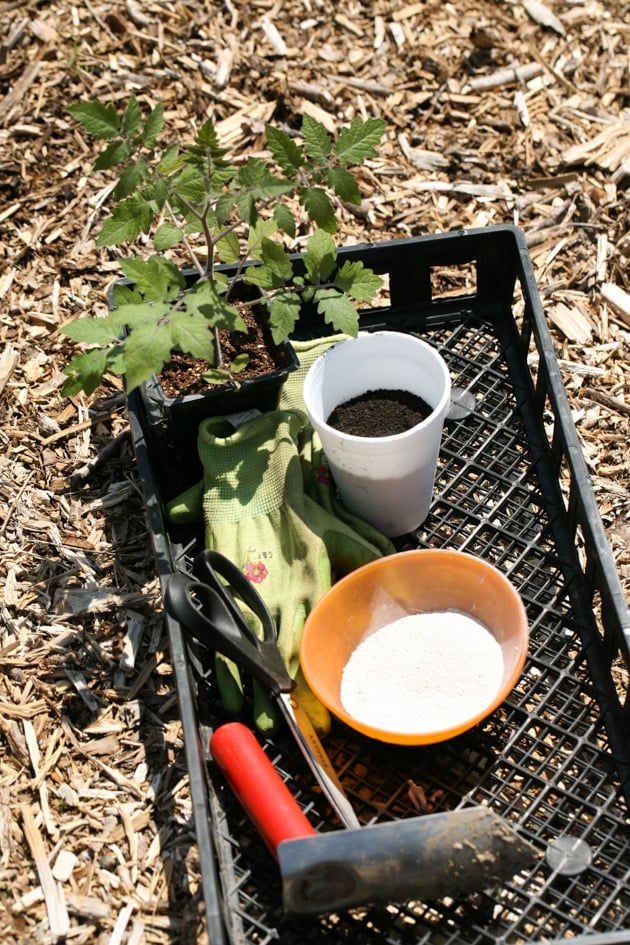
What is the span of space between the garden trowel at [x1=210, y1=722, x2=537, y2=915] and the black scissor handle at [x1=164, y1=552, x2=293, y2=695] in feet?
0.93

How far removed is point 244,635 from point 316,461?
1.43 ft

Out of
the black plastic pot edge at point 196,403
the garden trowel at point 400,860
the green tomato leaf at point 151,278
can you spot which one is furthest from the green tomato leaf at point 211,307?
the garden trowel at point 400,860

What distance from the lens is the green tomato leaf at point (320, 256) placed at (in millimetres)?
2121

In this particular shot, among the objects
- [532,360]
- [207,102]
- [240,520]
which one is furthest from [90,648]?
[207,102]

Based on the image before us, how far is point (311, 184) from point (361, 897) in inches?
47.7

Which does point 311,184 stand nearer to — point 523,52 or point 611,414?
point 611,414

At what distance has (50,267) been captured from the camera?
112 inches

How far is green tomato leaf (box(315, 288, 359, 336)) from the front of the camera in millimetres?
2078

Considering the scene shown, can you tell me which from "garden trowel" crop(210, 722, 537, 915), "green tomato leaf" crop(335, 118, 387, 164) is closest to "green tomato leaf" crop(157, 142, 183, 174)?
A: "green tomato leaf" crop(335, 118, 387, 164)

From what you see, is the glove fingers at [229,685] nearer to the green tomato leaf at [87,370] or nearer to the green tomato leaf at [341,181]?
the green tomato leaf at [87,370]

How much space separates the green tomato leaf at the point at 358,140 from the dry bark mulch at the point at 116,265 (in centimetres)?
84

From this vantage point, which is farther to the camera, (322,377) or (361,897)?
(322,377)

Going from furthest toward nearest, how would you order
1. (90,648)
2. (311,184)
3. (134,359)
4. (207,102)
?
1. (207,102)
2. (90,648)
3. (311,184)
4. (134,359)

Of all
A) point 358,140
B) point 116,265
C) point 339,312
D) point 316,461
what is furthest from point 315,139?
point 116,265
